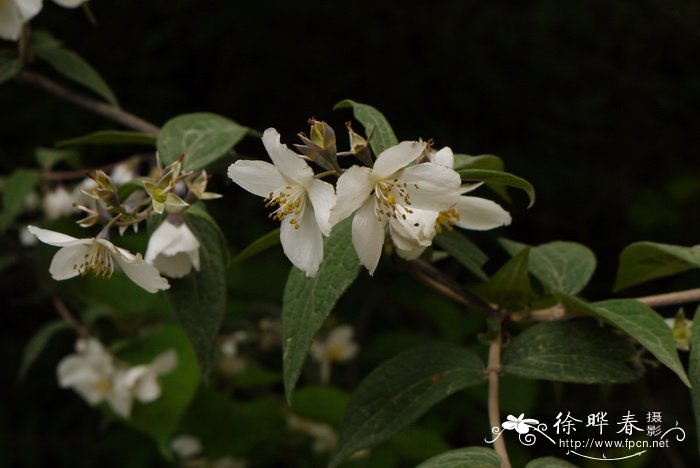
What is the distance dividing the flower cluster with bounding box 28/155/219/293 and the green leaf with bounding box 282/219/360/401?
120 millimetres

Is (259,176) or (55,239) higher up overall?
(259,176)

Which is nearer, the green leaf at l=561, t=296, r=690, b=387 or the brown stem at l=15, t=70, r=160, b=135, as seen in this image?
the green leaf at l=561, t=296, r=690, b=387

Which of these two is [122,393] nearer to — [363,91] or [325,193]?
[325,193]

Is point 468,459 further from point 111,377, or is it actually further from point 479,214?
point 111,377

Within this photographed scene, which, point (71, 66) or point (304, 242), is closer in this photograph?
point (304, 242)

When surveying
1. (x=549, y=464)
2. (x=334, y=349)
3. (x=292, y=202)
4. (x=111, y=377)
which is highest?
(x=292, y=202)

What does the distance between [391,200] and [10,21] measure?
2.26ft

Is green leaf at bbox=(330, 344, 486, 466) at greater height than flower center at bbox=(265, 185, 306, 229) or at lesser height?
lesser

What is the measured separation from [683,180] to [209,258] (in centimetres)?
234

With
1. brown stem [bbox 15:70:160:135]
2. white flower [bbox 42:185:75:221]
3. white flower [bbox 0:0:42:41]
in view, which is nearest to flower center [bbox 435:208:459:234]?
brown stem [bbox 15:70:160:135]

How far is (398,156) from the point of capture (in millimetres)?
711

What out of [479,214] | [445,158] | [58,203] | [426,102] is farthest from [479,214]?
[426,102]

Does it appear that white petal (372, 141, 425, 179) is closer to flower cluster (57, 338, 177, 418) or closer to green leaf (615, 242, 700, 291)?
green leaf (615, 242, 700, 291)

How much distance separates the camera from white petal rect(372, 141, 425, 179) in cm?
71
